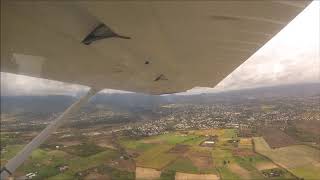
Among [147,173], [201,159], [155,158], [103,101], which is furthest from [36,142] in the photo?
[201,159]

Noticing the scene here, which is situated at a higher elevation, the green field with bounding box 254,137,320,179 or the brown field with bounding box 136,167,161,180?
the green field with bounding box 254,137,320,179

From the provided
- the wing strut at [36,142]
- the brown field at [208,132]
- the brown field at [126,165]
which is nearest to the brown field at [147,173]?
the brown field at [126,165]

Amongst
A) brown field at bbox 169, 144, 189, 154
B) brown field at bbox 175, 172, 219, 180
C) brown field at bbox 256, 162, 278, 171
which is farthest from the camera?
brown field at bbox 169, 144, 189, 154

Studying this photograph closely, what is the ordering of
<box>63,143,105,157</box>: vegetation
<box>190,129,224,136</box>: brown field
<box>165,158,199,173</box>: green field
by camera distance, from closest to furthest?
<box>63,143,105,157</box>: vegetation
<box>165,158,199,173</box>: green field
<box>190,129,224,136</box>: brown field

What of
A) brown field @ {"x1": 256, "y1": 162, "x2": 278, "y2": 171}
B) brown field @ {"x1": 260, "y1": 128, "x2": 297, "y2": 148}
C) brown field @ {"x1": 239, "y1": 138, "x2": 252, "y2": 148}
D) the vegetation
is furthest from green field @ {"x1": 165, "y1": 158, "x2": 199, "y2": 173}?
brown field @ {"x1": 260, "y1": 128, "x2": 297, "y2": 148}

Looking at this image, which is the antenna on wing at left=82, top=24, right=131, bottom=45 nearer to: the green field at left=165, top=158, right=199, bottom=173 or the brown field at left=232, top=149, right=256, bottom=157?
the green field at left=165, top=158, right=199, bottom=173

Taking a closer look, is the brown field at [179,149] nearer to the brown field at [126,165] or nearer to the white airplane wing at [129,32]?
the brown field at [126,165]

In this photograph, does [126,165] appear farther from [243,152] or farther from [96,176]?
[243,152]

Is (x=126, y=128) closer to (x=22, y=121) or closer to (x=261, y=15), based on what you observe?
(x=22, y=121)
